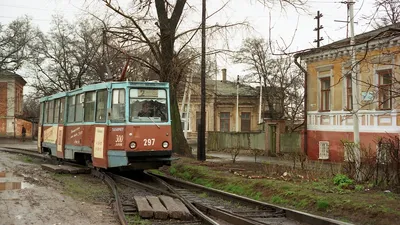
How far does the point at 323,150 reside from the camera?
2520cm

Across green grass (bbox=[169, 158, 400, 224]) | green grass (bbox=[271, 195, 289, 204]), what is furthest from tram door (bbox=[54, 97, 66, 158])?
green grass (bbox=[271, 195, 289, 204])

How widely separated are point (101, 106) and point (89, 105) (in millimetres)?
1065

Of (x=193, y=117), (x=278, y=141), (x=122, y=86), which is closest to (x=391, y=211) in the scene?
(x=122, y=86)

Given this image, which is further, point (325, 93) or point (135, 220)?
point (325, 93)

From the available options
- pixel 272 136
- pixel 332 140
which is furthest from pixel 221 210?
pixel 272 136

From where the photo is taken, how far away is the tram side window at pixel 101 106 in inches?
567

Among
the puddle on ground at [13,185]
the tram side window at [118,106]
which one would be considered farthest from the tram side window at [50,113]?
the puddle on ground at [13,185]

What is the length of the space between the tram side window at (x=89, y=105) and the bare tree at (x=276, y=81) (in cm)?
3191

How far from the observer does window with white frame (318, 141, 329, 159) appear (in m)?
24.9

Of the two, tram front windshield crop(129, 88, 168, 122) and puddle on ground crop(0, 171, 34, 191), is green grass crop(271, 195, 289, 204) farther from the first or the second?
puddle on ground crop(0, 171, 34, 191)

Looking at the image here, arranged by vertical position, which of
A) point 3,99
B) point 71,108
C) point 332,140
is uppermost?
point 3,99

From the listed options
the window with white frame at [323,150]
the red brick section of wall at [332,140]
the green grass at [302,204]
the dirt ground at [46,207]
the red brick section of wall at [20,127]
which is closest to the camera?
the dirt ground at [46,207]

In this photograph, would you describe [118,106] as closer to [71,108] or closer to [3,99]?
[71,108]

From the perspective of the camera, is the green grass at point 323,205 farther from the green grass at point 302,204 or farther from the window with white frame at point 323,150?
the window with white frame at point 323,150
